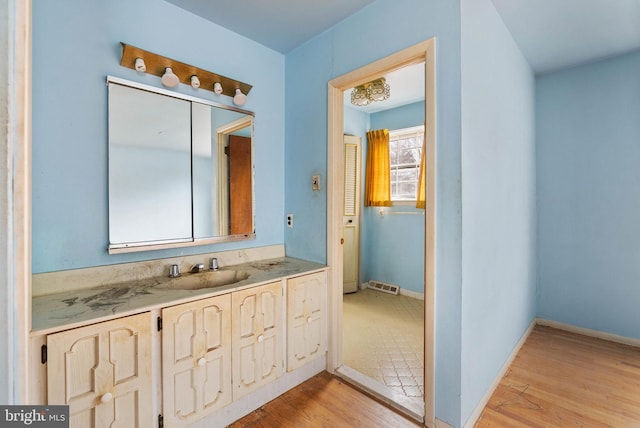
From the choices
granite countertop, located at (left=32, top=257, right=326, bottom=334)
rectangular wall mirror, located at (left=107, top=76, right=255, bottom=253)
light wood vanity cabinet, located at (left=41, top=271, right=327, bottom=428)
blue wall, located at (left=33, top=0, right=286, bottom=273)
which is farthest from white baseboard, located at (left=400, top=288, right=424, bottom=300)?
blue wall, located at (left=33, top=0, right=286, bottom=273)

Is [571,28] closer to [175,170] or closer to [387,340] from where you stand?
[387,340]

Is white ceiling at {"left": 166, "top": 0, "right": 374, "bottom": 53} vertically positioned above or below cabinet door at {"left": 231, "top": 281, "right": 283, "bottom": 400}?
above

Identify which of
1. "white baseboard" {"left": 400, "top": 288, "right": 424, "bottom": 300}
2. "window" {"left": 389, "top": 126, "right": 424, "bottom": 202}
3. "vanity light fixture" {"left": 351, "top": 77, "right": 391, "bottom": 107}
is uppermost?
"vanity light fixture" {"left": 351, "top": 77, "right": 391, "bottom": 107}

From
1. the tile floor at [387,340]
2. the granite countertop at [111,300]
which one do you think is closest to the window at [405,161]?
the tile floor at [387,340]

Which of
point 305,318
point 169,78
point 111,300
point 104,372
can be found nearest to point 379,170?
point 305,318

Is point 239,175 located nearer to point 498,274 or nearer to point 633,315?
point 498,274

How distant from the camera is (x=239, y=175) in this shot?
2.17m

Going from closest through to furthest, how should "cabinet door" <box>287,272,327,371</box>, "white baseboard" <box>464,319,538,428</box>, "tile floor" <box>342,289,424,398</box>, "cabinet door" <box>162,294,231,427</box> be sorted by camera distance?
"cabinet door" <box>162,294,231,427</box>
"white baseboard" <box>464,319,538,428</box>
"cabinet door" <box>287,272,327,371</box>
"tile floor" <box>342,289,424,398</box>

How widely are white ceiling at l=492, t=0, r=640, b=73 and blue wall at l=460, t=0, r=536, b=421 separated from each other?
0.30 feet

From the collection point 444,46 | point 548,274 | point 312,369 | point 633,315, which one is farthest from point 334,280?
point 633,315

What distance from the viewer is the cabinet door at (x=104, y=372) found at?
1084mm

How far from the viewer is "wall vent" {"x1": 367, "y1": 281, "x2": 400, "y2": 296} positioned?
3824 mm

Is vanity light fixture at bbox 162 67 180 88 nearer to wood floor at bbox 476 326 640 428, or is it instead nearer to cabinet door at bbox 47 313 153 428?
cabinet door at bbox 47 313 153 428

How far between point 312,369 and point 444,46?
7.22ft
